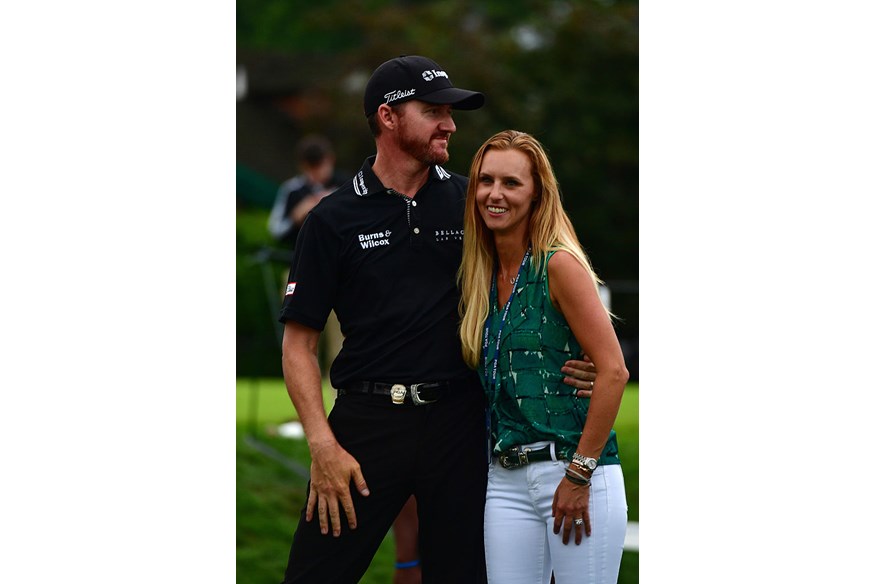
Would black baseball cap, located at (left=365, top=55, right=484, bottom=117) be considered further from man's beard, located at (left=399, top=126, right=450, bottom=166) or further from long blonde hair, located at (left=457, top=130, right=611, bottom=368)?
long blonde hair, located at (left=457, top=130, right=611, bottom=368)

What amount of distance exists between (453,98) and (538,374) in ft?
3.27

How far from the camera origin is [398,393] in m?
4.11

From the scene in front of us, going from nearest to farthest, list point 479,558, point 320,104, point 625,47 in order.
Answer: point 479,558 → point 625,47 → point 320,104

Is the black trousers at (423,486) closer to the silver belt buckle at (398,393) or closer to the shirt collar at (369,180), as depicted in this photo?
the silver belt buckle at (398,393)

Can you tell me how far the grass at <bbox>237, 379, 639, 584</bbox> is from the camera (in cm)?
702

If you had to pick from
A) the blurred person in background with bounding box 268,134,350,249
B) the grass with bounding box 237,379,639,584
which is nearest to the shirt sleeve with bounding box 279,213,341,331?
the grass with bounding box 237,379,639,584

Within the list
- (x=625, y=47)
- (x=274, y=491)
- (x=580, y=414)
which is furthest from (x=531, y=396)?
(x=625, y=47)

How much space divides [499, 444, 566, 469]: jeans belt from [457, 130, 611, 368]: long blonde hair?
13.9 inches

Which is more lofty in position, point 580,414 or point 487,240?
point 487,240

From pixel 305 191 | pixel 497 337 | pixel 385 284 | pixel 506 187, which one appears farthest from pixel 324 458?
pixel 305 191

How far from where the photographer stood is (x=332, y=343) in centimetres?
959

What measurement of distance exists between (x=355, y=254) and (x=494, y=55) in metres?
20.7

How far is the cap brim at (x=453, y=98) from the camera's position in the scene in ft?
13.4

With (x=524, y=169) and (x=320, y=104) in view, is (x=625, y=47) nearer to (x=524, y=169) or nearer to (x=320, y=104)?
(x=320, y=104)
